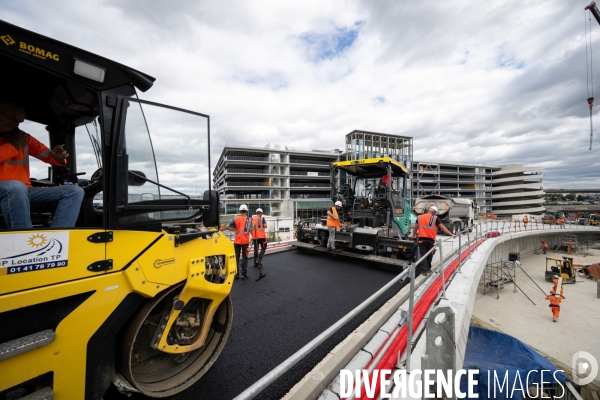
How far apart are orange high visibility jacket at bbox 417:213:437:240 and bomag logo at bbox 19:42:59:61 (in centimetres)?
679

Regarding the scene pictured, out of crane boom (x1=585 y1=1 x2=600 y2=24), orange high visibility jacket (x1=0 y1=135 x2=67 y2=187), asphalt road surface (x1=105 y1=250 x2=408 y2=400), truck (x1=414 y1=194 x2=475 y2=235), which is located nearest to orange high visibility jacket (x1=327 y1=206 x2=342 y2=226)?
asphalt road surface (x1=105 y1=250 x2=408 y2=400)

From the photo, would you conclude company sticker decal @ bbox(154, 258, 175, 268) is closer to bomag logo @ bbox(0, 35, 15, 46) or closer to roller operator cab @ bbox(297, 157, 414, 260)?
bomag logo @ bbox(0, 35, 15, 46)

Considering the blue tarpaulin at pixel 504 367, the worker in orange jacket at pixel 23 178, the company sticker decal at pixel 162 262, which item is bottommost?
the blue tarpaulin at pixel 504 367

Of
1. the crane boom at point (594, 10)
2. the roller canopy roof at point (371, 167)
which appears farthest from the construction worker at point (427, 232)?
the crane boom at point (594, 10)

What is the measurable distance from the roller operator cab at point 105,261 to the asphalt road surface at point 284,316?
0.36 meters

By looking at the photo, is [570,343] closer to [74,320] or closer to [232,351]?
[232,351]

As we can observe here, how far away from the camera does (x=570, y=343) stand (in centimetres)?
1166

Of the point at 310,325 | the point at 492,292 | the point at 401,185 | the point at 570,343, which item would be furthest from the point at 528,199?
the point at 310,325

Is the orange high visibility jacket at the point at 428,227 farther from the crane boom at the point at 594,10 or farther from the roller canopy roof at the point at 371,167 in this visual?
the crane boom at the point at 594,10

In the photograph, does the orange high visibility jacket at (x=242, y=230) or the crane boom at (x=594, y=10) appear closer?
the orange high visibility jacket at (x=242, y=230)

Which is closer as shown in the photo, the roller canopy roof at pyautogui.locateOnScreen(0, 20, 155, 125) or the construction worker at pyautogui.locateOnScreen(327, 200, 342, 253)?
the roller canopy roof at pyautogui.locateOnScreen(0, 20, 155, 125)

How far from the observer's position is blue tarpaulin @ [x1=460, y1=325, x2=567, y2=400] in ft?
22.0

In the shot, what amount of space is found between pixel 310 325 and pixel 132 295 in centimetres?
251

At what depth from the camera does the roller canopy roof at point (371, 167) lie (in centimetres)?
738
